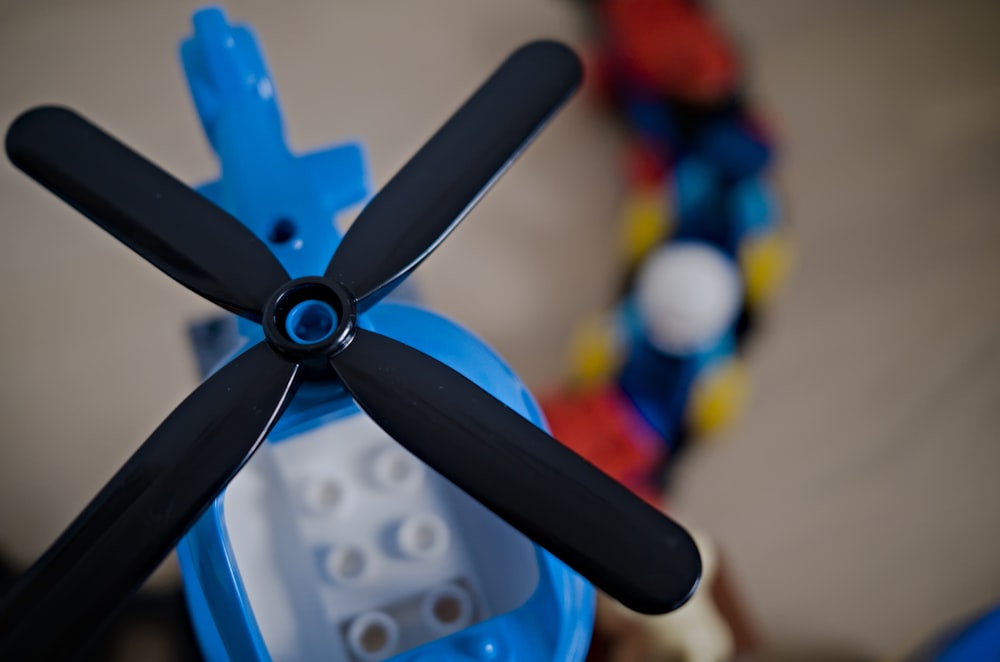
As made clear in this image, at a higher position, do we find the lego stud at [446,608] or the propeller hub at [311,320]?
the propeller hub at [311,320]

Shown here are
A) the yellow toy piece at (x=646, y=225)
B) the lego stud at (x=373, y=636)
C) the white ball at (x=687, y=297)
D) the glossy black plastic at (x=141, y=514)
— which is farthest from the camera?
the yellow toy piece at (x=646, y=225)

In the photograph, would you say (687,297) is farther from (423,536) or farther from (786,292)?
(423,536)

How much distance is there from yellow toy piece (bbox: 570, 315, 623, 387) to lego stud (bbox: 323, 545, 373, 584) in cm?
45

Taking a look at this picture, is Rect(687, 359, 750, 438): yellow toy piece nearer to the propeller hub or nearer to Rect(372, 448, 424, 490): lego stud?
Rect(372, 448, 424, 490): lego stud

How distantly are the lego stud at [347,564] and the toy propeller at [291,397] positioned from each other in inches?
5.8

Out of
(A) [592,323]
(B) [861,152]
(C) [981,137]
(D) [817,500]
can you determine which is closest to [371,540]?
(A) [592,323]

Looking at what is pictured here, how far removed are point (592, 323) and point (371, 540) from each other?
0.50m

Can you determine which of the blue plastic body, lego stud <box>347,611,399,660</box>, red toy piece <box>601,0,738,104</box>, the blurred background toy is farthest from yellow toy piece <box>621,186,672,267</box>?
lego stud <box>347,611,399,660</box>

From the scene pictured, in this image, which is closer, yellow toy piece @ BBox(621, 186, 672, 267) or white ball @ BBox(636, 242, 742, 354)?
white ball @ BBox(636, 242, 742, 354)

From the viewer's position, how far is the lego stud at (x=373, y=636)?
473mm

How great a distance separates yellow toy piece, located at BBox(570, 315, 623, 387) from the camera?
0.91 metres

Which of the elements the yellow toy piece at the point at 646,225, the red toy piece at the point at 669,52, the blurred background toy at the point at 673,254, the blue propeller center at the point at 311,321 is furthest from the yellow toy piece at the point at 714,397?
the blue propeller center at the point at 311,321

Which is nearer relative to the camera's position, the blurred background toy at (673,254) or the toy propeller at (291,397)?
the toy propeller at (291,397)

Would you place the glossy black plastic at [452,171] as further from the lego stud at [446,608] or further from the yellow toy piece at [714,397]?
the yellow toy piece at [714,397]
